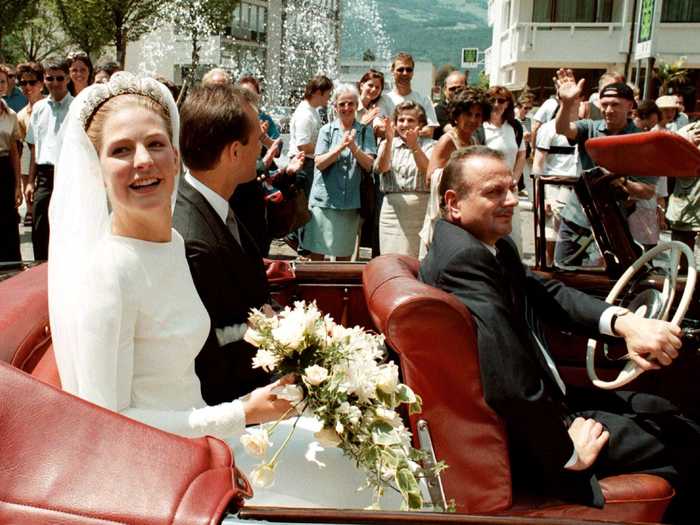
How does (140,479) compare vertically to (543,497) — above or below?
above

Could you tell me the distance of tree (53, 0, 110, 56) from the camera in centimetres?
3108

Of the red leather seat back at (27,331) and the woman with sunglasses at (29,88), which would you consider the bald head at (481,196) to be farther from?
the woman with sunglasses at (29,88)

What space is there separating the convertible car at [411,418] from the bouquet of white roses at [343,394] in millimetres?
182

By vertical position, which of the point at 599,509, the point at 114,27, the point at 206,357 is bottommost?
the point at 599,509

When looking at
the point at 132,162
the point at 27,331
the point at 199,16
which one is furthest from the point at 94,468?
the point at 199,16

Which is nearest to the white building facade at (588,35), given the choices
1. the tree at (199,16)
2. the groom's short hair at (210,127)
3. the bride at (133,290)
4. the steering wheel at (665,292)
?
the tree at (199,16)

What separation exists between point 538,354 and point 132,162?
1.60 m

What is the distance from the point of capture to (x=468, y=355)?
7.93 feet

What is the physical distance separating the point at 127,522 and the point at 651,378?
2.74 meters

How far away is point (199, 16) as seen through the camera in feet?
121

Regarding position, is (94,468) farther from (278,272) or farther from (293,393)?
(278,272)

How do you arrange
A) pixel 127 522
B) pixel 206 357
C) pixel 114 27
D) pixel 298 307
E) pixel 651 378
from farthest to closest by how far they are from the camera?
A: pixel 114 27
pixel 651 378
pixel 206 357
pixel 298 307
pixel 127 522

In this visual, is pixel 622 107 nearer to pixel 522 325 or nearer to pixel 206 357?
pixel 522 325

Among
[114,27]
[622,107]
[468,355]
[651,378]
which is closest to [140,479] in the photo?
[468,355]
